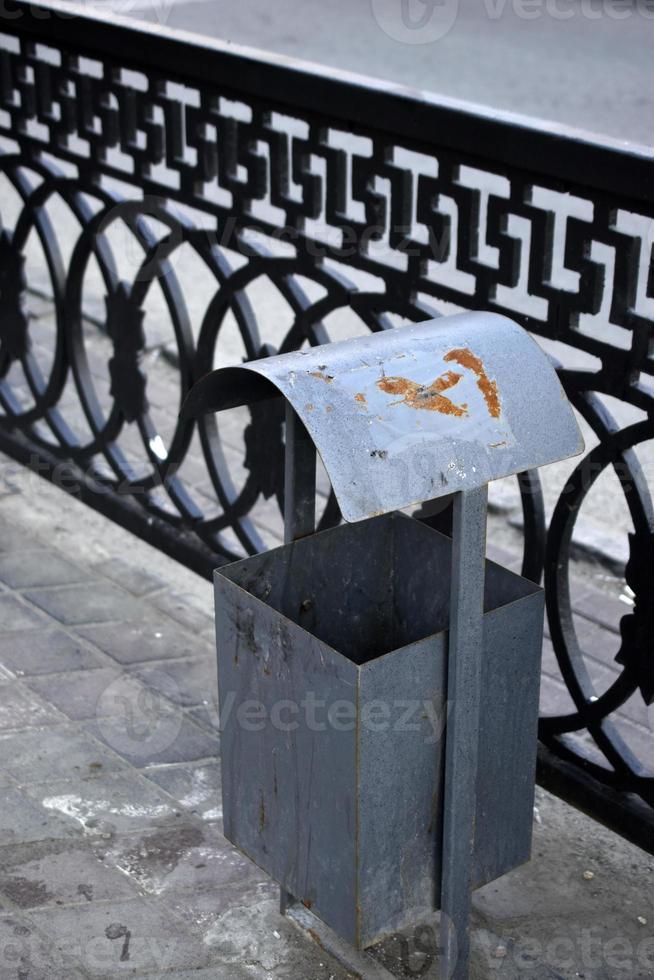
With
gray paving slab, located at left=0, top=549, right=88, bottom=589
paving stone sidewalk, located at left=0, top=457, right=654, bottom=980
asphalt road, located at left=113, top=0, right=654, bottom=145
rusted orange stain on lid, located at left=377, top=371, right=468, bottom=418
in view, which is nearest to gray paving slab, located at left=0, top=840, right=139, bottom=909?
paving stone sidewalk, located at left=0, top=457, right=654, bottom=980

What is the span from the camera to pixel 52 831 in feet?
9.57

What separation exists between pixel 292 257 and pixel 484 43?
29.3 feet

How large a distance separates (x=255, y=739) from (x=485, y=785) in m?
0.42

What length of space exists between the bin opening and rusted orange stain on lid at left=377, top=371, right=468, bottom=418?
0.47 m

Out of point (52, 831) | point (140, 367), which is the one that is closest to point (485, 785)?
point (52, 831)

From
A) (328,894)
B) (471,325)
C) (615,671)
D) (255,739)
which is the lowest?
(615,671)

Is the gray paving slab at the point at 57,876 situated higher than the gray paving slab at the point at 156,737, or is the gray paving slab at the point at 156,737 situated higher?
the gray paving slab at the point at 57,876

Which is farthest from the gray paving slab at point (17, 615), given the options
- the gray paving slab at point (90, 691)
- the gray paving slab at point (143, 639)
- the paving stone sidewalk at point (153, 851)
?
the gray paving slab at point (90, 691)

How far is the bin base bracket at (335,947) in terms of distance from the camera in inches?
101

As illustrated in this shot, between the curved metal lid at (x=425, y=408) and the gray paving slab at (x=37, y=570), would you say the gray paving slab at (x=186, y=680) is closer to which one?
the gray paving slab at (x=37, y=570)

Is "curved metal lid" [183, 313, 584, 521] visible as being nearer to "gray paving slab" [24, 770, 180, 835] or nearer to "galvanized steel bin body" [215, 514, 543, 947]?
"galvanized steel bin body" [215, 514, 543, 947]

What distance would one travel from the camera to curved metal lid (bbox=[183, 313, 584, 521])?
1985 millimetres

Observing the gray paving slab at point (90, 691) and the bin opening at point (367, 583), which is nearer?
the bin opening at point (367, 583)

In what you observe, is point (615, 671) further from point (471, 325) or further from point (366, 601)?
point (471, 325)
